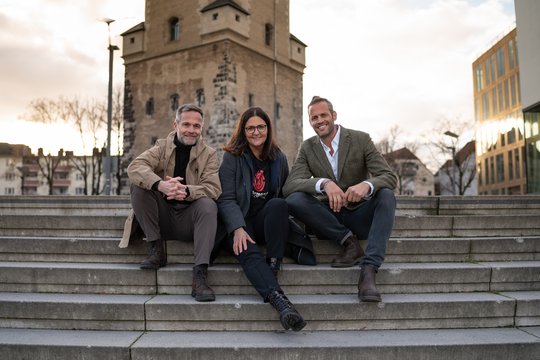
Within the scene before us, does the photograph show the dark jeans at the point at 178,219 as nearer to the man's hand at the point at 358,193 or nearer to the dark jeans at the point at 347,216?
the dark jeans at the point at 347,216

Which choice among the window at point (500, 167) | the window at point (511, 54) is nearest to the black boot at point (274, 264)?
the window at point (511, 54)

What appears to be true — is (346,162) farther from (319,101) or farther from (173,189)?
(173,189)

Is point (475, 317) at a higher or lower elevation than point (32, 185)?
lower

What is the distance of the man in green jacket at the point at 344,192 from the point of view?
3.87 meters

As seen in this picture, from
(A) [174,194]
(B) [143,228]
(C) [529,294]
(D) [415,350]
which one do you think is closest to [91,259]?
(B) [143,228]

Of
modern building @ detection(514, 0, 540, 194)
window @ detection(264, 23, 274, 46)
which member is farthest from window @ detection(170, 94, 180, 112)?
→ modern building @ detection(514, 0, 540, 194)

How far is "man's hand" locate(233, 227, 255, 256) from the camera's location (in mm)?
3777

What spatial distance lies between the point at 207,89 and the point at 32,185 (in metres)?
65.2

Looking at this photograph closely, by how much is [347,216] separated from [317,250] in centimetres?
40

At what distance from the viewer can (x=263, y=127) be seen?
4340 mm

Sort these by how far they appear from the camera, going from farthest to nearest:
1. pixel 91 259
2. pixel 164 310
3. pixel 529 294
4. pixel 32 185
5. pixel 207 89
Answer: pixel 32 185 → pixel 207 89 → pixel 91 259 → pixel 529 294 → pixel 164 310

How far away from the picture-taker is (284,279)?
393 centimetres

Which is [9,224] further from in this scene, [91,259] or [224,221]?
[224,221]

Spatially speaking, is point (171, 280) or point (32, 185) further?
point (32, 185)
